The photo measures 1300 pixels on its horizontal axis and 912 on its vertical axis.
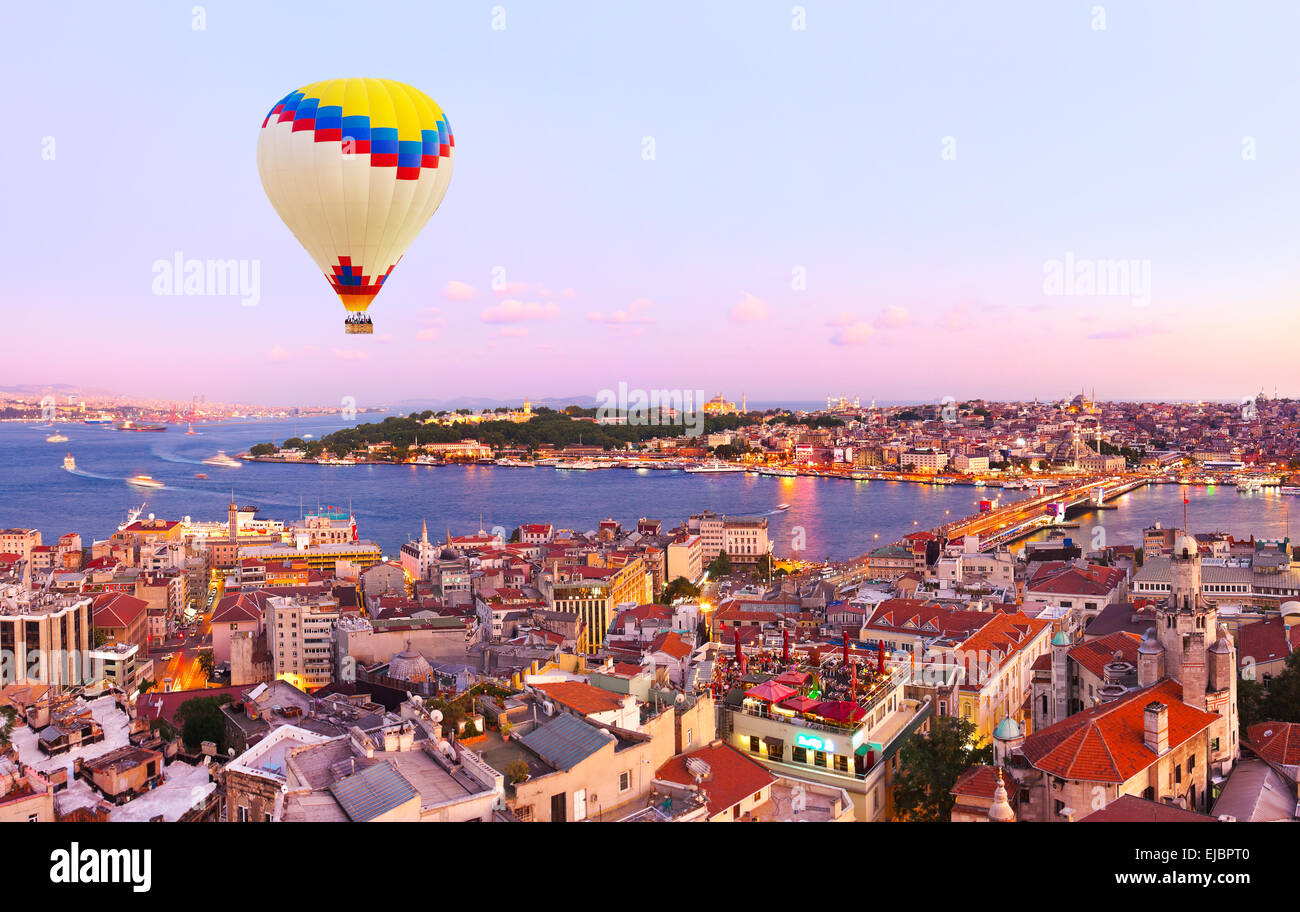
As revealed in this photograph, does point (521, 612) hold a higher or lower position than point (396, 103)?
lower

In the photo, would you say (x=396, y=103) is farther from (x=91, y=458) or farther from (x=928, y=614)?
(x=91, y=458)

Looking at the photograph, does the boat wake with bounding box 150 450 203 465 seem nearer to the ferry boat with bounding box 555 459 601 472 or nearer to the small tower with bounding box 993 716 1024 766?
the ferry boat with bounding box 555 459 601 472

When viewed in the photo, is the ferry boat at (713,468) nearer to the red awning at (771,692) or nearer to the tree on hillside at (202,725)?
the tree on hillside at (202,725)

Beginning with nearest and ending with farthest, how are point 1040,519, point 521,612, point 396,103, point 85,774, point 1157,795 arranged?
point 1157,795, point 396,103, point 85,774, point 521,612, point 1040,519

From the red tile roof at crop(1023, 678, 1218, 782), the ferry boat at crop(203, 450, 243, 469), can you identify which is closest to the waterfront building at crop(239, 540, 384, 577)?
the red tile roof at crop(1023, 678, 1218, 782)

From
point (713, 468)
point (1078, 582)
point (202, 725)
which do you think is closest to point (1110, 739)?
point (1078, 582)
